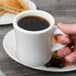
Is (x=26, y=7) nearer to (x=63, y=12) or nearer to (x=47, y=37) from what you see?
(x=63, y=12)

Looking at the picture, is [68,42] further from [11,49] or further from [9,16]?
[9,16]

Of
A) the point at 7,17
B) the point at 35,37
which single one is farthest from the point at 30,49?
the point at 7,17

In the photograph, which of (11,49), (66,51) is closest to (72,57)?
(66,51)

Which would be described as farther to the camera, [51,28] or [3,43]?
[3,43]

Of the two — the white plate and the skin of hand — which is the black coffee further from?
the white plate

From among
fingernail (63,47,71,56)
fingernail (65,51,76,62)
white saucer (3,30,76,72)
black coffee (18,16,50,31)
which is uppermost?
black coffee (18,16,50,31)

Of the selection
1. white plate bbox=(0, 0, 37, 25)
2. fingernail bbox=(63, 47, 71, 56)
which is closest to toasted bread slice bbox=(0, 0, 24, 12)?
white plate bbox=(0, 0, 37, 25)

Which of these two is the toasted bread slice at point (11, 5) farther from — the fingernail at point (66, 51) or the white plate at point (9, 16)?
the fingernail at point (66, 51)
